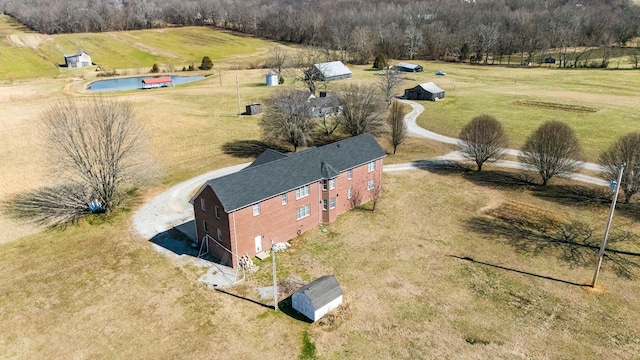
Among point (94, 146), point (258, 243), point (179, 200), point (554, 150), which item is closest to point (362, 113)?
point (554, 150)

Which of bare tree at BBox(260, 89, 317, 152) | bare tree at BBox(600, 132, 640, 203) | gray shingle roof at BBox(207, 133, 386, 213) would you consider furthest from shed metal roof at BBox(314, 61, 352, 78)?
bare tree at BBox(600, 132, 640, 203)

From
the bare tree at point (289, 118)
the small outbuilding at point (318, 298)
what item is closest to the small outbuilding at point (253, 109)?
the bare tree at point (289, 118)

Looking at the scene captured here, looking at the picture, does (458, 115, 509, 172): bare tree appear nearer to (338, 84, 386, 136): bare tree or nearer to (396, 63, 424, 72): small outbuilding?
(338, 84, 386, 136): bare tree

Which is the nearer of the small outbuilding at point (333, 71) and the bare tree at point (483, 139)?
the bare tree at point (483, 139)

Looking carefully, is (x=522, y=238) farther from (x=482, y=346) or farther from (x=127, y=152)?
(x=127, y=152)

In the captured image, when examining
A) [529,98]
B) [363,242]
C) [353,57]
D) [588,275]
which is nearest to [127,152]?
[363,242]

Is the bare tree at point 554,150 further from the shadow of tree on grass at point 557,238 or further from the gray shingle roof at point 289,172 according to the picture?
the gray shingle roof at point 289,172

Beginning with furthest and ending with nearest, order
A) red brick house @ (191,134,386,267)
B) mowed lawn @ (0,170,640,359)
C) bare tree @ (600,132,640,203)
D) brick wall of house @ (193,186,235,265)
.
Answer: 1. bare tree @ (600,132,640,203)
2. red brick house @ (191,134,386,267)
3. brick wall of house @ (193,186,235,265)
4. mowed lawn @ (0,170,640,359)
